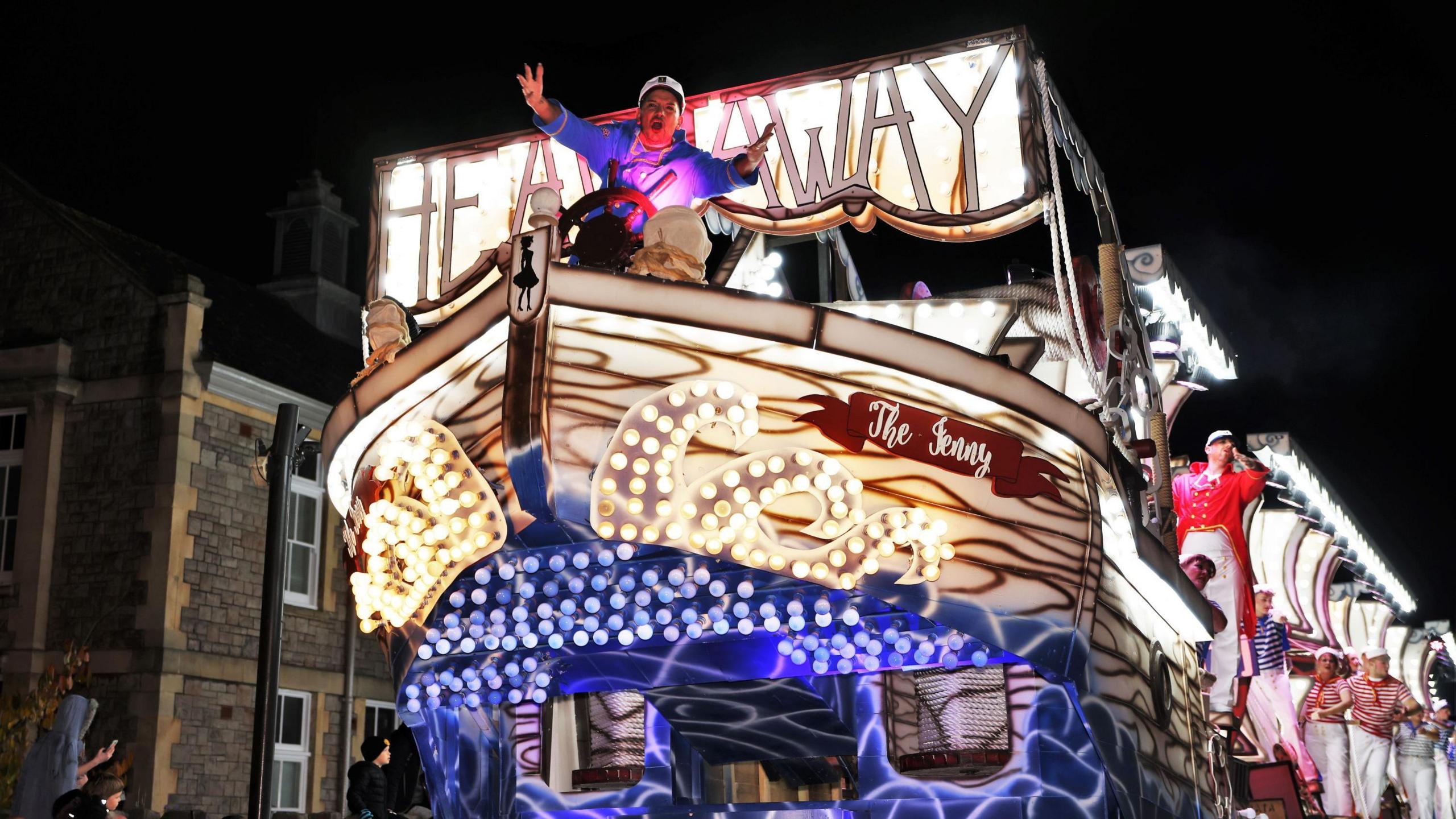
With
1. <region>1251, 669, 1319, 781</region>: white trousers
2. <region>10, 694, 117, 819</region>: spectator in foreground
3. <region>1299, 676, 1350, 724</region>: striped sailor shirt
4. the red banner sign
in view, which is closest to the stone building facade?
<region>10, 694, 117, 819</region>: spectator in foreground

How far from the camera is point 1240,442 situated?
67.3 ft

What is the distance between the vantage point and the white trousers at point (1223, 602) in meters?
11.0

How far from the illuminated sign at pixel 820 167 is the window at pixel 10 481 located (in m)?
10.5

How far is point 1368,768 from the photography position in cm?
1584

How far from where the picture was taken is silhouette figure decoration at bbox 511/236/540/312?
6516 mm

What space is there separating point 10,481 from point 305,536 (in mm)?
3730

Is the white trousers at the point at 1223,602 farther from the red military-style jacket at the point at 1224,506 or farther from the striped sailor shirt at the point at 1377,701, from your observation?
the striped sailor shirt at the point at 1377,701

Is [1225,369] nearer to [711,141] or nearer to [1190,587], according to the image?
Answer: [1190,587]

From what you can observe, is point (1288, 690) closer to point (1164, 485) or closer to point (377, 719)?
point (1164, 485)

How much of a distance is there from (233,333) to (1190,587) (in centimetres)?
1462

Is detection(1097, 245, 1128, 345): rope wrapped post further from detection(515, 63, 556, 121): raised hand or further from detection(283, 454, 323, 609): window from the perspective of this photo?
detection(283, 454, 323, 609): window

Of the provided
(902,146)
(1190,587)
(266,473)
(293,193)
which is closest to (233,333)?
(293,193)

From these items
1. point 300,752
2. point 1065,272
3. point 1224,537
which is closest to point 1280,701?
point 1224,537

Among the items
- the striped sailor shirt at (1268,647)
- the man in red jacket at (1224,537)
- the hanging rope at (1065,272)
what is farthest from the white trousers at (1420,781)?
the hanging rope at (1065,272)
